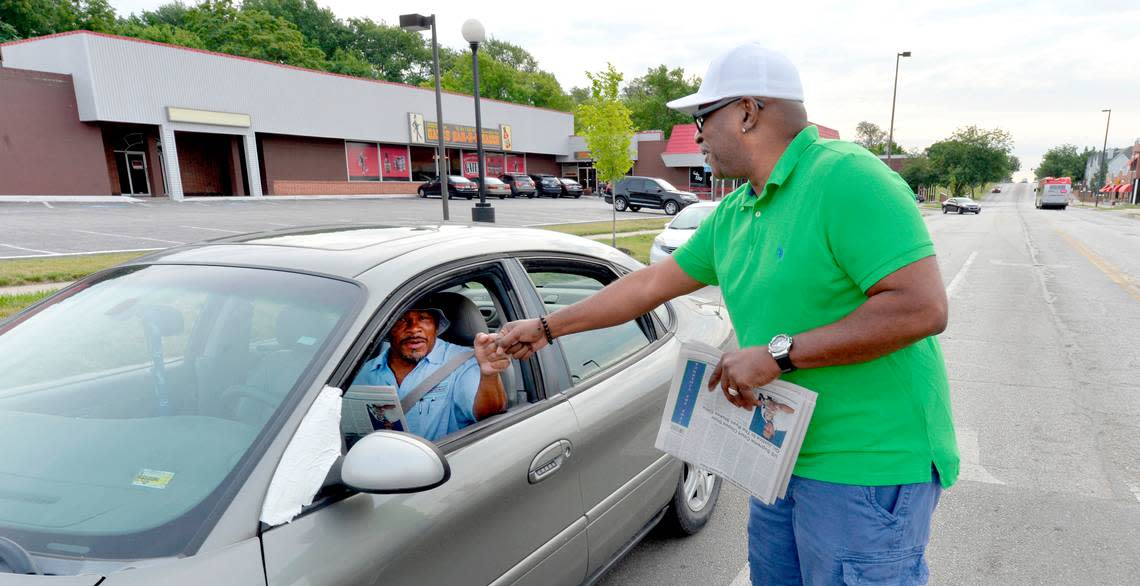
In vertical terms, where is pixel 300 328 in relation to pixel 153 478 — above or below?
above

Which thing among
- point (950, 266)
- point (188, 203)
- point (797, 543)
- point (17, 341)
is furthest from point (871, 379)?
point (188, 203)

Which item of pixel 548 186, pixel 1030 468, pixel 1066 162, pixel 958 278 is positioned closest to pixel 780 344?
pixel 1030 468

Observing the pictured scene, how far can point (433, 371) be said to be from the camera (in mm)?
2266

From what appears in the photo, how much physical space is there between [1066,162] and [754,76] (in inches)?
5751

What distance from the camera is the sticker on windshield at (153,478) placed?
147 centimetres

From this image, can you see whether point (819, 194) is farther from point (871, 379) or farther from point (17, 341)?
point (17, 341)

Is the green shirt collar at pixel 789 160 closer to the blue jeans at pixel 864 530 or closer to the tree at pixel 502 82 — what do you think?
the blue jeans at pixel 864 530

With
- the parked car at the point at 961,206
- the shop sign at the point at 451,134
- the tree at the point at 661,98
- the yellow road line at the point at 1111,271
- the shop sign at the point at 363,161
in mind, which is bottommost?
the parked car at the point at 961,206

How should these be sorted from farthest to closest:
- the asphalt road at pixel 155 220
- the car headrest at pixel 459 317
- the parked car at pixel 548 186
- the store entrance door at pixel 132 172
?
1. the parked car at pixel 548 186
2. the store entrance door at pixel 132 172
3. the asphalt road at pixel 155 220
4. the car headrest at pixel 459 317

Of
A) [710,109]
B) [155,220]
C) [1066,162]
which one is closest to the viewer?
[710,109]

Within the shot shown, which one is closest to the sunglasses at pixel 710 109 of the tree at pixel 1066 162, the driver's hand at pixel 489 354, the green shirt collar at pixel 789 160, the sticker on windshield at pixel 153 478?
the green shirt collar at pixel 789 160

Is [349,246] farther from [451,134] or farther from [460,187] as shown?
[451,134]

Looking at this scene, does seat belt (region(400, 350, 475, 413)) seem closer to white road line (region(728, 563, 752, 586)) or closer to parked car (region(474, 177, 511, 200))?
white road line (region(728, 563, 752, 586))

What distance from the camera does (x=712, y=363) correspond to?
1.65m
